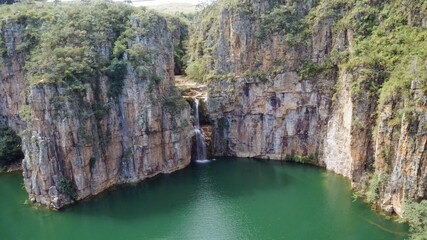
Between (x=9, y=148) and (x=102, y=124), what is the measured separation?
12134mm

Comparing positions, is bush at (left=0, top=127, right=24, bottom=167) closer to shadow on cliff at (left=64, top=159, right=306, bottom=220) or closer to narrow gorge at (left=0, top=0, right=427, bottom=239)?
narrow gorge at (left=0, top=0, right=427, bottom=239)

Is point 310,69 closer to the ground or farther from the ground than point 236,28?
closer to the ground

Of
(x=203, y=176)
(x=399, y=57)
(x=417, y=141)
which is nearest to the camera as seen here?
(x=417, y=141)

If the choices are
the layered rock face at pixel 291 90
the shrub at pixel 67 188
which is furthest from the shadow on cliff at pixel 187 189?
the layered rock face at pixel 291 90

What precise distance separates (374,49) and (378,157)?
399 inches

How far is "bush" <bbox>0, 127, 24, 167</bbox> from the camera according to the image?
4178 cm

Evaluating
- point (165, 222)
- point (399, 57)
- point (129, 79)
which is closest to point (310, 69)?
point (399, 57)

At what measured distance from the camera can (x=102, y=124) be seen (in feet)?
121

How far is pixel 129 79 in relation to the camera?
126 feet

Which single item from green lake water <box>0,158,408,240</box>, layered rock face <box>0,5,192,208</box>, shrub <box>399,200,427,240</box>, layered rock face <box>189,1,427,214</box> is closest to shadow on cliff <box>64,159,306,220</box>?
green lake water <box>0,158,408,240</box>

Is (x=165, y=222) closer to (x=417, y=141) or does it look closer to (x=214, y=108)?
(x=214, y=108)

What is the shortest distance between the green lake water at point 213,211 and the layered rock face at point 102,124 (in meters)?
1.61

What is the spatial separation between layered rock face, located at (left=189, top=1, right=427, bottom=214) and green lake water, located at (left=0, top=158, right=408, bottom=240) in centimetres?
325

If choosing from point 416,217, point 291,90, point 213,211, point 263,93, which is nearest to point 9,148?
point 213,211
